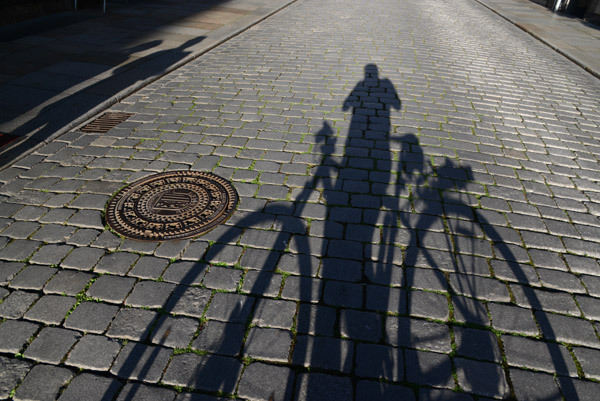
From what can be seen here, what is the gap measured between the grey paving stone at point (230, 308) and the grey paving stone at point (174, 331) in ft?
0.50

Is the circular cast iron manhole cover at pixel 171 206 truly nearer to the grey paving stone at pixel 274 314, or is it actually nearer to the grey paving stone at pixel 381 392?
the grey paving stone at pixel 274 314

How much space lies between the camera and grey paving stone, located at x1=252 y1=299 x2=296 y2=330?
3043 mm

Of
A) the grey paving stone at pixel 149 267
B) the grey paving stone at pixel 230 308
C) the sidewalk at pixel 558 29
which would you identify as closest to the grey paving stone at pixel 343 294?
the grey paving stone at pixel 230 308

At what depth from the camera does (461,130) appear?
6340 mm

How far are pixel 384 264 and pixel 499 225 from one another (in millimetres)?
1435

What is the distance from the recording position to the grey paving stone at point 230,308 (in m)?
3.08

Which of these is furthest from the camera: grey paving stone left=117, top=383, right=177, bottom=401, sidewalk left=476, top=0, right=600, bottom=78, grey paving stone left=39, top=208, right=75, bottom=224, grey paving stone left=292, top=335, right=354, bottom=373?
sidewalk left=476, top=0, right=600, bottom=78

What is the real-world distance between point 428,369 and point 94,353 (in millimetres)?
2202

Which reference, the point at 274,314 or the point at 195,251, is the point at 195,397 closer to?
the point at 274,314

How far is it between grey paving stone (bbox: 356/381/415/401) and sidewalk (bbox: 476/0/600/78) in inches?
398

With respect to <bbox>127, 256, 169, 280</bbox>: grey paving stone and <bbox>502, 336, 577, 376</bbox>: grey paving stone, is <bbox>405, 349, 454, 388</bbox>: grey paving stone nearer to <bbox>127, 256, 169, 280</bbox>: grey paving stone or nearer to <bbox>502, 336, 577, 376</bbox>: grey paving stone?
<bbox>502, 336, 577, 376</bbox>: grey paving stone

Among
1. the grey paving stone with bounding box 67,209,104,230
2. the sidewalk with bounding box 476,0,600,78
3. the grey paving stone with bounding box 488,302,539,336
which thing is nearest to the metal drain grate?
the grey paving stone with bounding box 67,209,104,230

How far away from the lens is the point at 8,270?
3.49m

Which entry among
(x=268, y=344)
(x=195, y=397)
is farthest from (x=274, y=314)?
(x=195, y=397)
